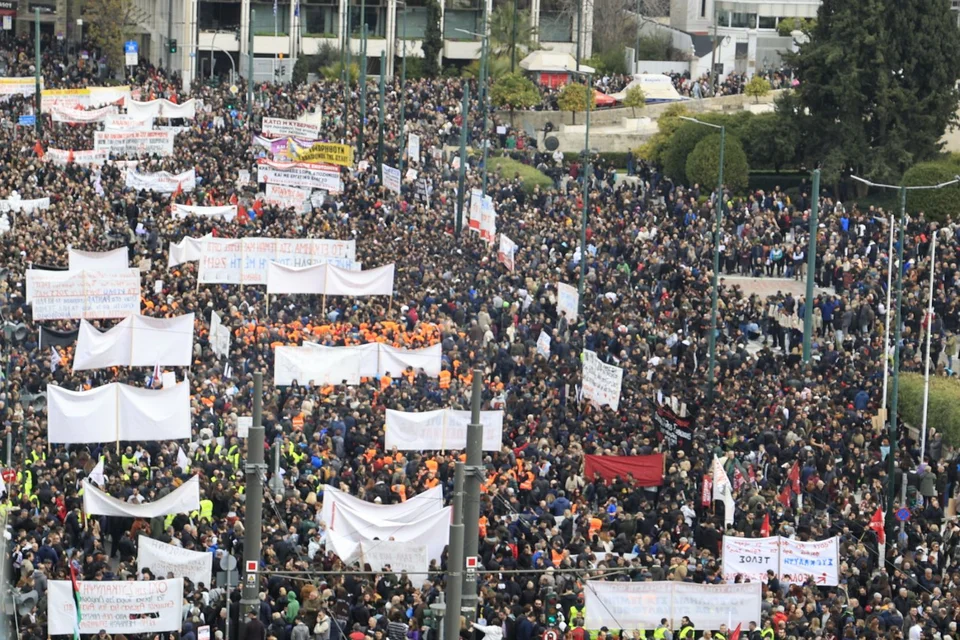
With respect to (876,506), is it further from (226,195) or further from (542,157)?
(542,157)

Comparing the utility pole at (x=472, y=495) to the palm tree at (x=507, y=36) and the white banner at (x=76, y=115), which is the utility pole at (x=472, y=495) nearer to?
the white banner at (x=76, y=115)

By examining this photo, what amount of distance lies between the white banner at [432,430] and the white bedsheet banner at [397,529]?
451 centimetres

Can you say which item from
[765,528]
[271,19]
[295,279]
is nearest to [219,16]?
[271,19]

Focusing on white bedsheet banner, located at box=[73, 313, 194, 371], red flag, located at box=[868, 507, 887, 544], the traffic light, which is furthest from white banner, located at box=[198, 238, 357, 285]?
the traffic light

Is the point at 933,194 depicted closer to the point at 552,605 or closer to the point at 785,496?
the point at 785,496

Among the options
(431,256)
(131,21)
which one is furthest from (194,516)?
(131,21)

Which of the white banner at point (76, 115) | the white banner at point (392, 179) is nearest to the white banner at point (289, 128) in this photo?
the white banner at point (392, 179)

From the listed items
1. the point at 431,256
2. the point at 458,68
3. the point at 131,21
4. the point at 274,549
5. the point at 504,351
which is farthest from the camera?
the point at 131,21

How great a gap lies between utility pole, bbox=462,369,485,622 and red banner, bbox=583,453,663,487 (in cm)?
740

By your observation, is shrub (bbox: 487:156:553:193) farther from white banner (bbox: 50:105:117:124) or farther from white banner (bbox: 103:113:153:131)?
white banner (bbox: 50:105:117:124)

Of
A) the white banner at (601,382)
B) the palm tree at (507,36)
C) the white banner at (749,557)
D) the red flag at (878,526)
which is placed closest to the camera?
the white banner at (749,557)

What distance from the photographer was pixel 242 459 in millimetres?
29703

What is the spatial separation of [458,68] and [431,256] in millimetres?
40026

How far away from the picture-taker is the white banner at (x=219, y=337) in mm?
35031
